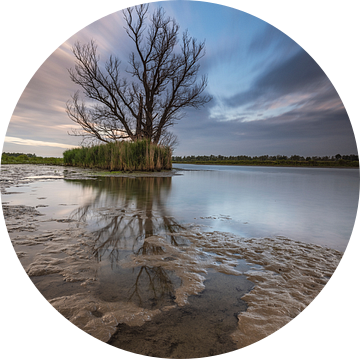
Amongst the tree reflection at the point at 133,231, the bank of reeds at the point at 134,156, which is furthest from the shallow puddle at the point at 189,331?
the bank of reeds at the point at 134,156

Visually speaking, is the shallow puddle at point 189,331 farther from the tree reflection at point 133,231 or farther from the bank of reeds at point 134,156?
the bank of reeds at point 134,156

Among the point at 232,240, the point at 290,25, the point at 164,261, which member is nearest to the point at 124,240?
the point at 164,261

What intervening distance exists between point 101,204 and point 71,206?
458 mm

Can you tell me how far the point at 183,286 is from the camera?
1.33 m

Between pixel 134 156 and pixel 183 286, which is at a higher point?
pixel 134 156

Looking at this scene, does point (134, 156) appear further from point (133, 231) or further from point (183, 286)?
point (183, 286)

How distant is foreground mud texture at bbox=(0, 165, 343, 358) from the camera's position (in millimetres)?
958

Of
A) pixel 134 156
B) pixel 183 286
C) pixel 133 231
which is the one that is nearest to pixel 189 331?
pixel 183 286

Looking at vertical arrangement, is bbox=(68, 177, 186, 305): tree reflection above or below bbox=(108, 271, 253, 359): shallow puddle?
above

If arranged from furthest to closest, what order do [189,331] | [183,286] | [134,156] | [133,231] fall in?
1. [134,156]
2. [133,231]
3. [183,286]
4. [189,331]

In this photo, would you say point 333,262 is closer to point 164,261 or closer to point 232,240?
point 232,240

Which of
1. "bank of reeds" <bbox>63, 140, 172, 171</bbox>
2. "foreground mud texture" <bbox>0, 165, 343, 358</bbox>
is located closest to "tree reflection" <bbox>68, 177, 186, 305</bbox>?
"foreground mud texture" <bbox>0, 165, 343, 358</bbox>

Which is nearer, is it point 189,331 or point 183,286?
point 189,331

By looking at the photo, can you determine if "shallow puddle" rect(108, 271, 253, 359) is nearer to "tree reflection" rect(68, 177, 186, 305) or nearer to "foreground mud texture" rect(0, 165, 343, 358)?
"foreground mud texture" rect(0, 165, 343, 358)
